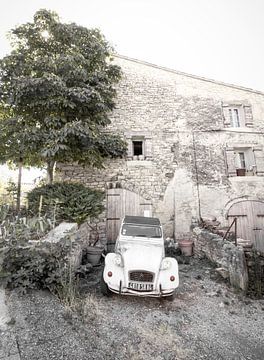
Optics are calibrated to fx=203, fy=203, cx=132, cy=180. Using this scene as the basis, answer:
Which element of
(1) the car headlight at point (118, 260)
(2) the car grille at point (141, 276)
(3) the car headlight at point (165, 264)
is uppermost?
(1) the car headlight at point (118, 260)

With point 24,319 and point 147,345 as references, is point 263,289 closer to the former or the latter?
point 147,345

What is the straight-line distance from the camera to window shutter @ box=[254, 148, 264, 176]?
8.48 meters

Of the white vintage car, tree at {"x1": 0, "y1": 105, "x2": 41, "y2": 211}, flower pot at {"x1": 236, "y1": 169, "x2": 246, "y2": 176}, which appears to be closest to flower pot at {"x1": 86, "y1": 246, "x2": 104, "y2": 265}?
the white vintage car

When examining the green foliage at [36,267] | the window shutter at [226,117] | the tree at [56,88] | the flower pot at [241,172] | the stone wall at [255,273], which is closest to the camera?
the green foliage at [36,267]

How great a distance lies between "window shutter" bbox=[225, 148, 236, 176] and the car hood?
5.78m

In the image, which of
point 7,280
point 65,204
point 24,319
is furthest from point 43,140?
point 24,319

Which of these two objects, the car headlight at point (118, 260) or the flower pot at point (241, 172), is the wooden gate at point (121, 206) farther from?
the car headlight at point (118, 260)

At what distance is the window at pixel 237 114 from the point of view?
894cm

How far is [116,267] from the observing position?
3.65 m

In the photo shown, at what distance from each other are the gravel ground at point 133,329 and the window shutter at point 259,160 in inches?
235

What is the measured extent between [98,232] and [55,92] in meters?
5.03

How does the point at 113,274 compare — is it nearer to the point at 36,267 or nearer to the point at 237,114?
the point at 36,267

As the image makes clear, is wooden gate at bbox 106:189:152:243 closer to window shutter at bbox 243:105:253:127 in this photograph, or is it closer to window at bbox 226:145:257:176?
window at bbox 226:145:257:176

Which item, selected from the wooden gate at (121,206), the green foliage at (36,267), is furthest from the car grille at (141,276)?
the wooden gate at (121,206)
